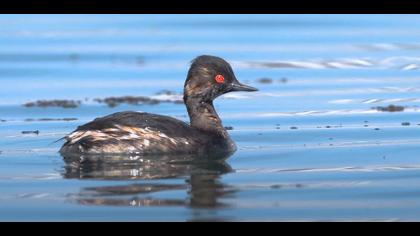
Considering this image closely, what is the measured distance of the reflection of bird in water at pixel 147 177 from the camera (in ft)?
31.3

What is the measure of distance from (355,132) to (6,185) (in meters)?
4.56

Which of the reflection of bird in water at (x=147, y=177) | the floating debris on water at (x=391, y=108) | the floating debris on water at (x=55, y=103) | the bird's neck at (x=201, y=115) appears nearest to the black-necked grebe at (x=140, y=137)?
the reflection of bird in water at (x=147, y=177)

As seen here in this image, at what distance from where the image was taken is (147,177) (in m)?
10.7

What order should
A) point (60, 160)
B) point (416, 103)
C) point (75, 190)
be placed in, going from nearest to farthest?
point (75, 190) < point (60, 160) < point (416, 103)

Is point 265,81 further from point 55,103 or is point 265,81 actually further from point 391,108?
point 55,103

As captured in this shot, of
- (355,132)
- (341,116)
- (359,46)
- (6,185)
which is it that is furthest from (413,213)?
(359,46)

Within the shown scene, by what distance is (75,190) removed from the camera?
398 inches

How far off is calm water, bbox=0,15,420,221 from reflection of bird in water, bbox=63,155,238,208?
0.6 inches

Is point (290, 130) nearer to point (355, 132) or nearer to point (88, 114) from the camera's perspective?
point (355, 132)

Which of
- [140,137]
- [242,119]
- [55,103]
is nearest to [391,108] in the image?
[242,119]

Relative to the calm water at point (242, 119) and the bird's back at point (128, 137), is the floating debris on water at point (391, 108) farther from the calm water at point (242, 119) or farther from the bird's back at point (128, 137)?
the bird's back at point (128, 137)

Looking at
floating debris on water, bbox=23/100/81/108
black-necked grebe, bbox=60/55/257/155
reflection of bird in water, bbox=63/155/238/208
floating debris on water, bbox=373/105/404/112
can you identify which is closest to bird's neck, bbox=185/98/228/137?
black-necked grebe, bbox=60/55/257/155

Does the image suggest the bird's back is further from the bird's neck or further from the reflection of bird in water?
the bird's neck

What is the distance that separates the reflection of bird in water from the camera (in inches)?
375
